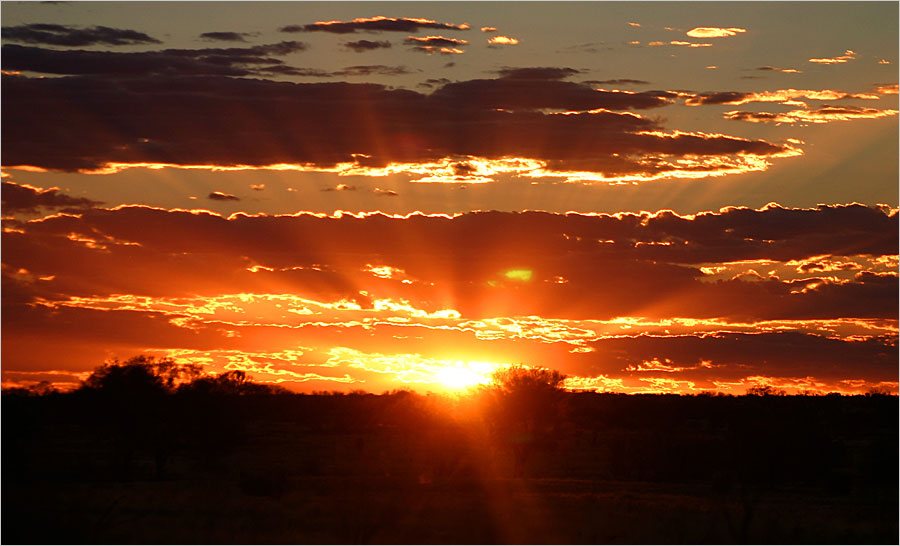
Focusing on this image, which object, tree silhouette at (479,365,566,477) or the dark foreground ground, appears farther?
tree silhouette at (479,365,566,477)

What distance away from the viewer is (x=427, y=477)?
6047 cm

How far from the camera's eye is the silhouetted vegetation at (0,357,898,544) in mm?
37375

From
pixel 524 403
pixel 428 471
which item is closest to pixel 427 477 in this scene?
pixel 428 471

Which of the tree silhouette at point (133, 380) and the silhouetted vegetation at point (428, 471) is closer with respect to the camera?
the silhouetted vegetation at point (428, 471)

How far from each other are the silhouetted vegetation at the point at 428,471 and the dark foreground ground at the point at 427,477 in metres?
0.15

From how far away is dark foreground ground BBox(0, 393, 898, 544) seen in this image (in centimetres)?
3712

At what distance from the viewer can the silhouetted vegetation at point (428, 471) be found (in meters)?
37.4

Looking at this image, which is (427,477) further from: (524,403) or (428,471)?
(524,403)

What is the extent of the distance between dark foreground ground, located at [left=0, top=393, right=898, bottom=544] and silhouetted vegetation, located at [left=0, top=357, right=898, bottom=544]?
0.15m

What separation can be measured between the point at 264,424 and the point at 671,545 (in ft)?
232

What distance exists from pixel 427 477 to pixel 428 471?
3.26m

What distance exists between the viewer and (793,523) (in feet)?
133

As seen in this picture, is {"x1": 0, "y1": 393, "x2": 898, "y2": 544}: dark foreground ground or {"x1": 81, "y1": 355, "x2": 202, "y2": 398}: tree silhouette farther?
{"x1": 81, "y1": 355, "x2": 202, "y2": 398}: tree silhouette

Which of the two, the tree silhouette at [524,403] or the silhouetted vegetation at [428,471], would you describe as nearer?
the silhouetted vegetation at [428,471]
